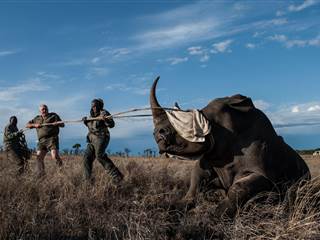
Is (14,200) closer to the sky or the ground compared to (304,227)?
closer to the sky

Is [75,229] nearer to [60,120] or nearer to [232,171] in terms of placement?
[232,171]

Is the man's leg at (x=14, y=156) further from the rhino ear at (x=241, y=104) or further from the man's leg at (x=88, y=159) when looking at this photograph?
the rhino ear at (x=241, y=104)

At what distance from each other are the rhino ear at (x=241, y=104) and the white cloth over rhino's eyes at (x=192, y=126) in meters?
0.60

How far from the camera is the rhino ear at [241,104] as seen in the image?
926 centimetres

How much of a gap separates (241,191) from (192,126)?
1.18 m

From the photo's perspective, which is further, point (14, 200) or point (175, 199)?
point (175, 199)

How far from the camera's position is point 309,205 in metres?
8.37

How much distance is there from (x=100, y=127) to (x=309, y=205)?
464 cm

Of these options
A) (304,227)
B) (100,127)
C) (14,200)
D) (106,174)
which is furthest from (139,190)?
(304,227)

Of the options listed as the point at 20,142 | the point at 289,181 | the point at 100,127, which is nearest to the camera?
the point at 289,181

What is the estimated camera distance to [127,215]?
795 cm

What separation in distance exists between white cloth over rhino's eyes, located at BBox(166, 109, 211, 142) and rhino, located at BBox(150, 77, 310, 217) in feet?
0.26

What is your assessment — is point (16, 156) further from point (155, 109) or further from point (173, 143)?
point (173, 143)

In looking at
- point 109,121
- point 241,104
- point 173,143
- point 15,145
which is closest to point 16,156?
point 15,145
